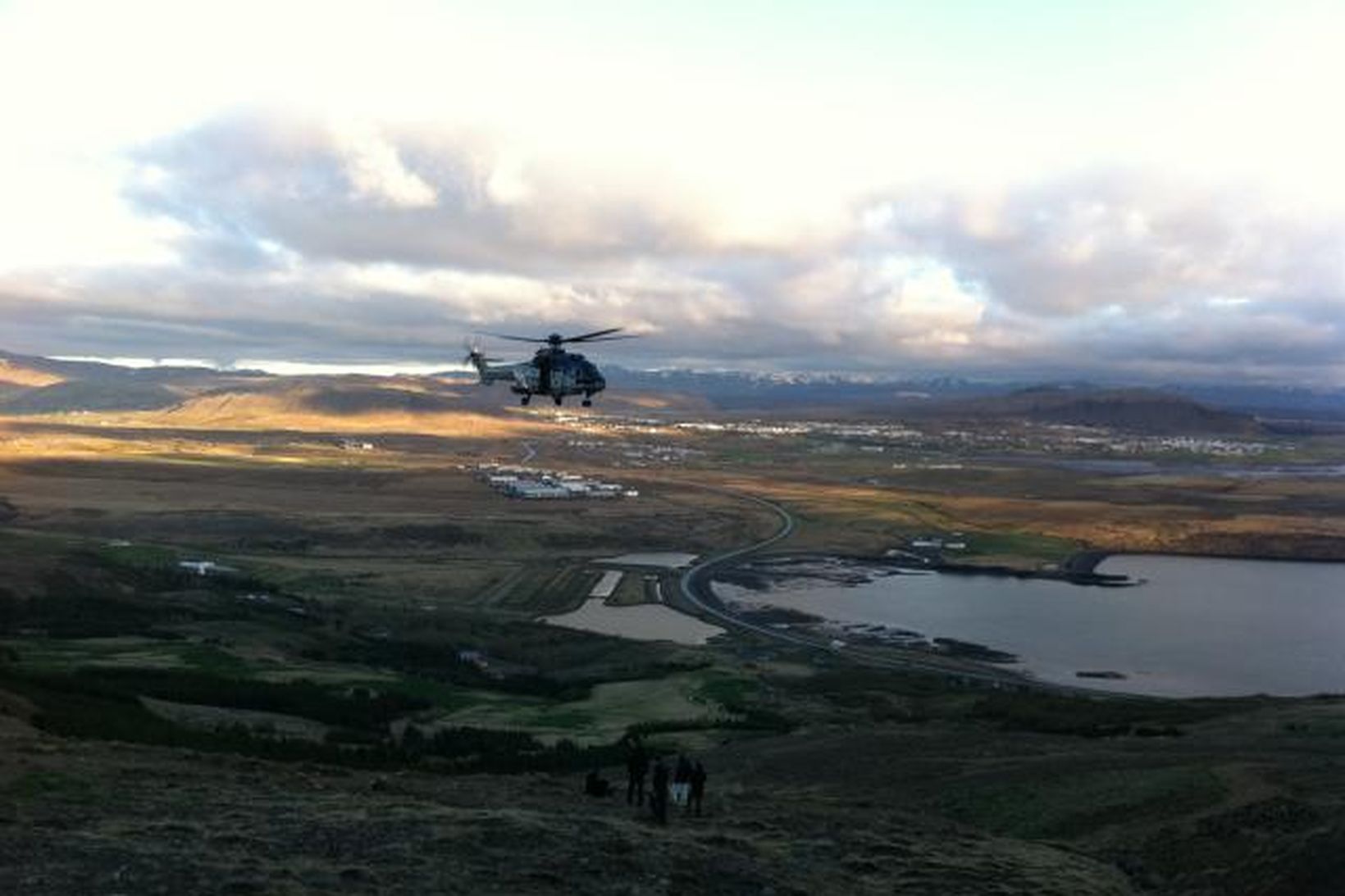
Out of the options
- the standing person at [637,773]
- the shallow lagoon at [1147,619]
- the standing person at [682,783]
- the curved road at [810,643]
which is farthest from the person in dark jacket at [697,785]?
the shallow lagoon at [1147,619]

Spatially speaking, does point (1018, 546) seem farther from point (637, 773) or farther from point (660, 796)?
point (660, 796)

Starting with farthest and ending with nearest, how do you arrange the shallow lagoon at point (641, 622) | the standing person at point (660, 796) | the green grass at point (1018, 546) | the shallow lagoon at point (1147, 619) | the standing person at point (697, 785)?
1. the green grass at point (1018, 546)
2. the shallow lagoon at point (641, 622)
3. the shallow lagoon at point (1147, 619)
4. the standing person at point (697, 785)
5. the standing person at point (660, 796)

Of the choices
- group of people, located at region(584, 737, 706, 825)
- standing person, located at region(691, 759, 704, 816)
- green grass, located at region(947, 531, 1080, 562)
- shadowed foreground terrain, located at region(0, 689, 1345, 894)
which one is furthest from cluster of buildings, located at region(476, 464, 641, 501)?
standing person, located at region(691, 759, 704, 816)

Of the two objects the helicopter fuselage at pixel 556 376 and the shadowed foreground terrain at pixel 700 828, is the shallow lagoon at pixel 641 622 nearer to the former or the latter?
the helicopter fuselage at pixel 556 376

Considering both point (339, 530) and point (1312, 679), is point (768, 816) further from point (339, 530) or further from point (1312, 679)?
point (339, 530)

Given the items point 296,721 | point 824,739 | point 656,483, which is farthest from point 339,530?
point 824,739

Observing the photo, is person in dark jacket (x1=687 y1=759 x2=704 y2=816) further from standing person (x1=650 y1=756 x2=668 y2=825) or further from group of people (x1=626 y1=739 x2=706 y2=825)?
standing person (x1=650 y1=756 x2=668 y2=825)
